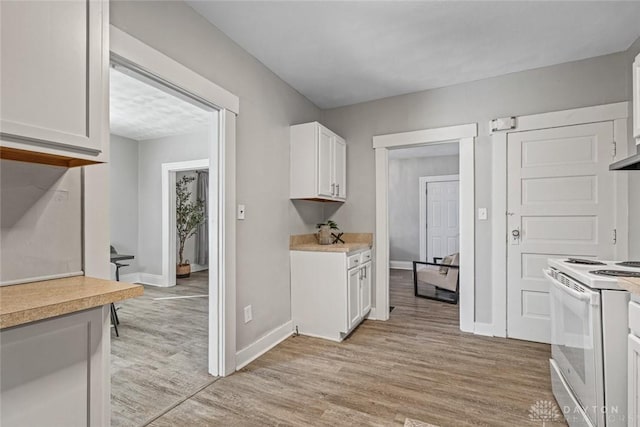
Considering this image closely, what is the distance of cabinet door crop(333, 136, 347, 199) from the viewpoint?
3.40m

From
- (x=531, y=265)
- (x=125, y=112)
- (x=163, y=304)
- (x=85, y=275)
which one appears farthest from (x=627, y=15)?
(x=163, y=304)

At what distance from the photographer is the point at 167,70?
1.83 metres

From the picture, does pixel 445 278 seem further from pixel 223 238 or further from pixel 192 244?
pixel 192 244

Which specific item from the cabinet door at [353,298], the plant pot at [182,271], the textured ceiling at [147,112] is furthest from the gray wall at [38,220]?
the plant pot at [182,271]

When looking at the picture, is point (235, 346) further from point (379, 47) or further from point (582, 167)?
point (582, 167)

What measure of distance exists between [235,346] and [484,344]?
2.17m

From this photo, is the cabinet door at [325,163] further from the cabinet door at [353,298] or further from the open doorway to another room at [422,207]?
the open doorway to another room at [422,207]

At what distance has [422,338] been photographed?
295cm

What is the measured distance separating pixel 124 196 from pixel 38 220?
4.55 m

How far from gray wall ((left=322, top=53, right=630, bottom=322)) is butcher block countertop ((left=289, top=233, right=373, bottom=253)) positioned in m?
0.12

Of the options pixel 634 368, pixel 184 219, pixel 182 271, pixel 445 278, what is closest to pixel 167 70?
pixel 634 368

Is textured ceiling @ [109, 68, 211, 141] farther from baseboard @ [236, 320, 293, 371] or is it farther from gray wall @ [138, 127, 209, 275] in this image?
baseboard @ [236, 320, 293, 371]

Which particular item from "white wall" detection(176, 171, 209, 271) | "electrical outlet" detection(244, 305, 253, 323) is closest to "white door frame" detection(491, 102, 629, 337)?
"electrical outlet" detection(244, 305, 253, 323)

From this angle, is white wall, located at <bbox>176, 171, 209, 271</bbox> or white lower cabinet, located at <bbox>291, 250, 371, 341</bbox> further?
white wall, located at <bbox>176, 171, 209, 271</bbox>
